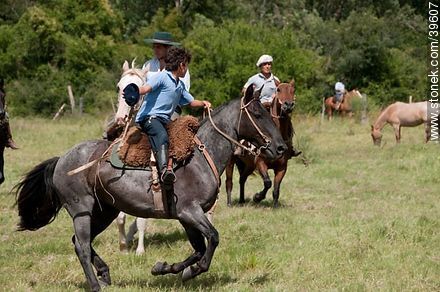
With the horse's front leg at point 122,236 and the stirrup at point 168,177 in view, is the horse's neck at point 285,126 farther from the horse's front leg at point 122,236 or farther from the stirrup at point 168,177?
the stirrup at point 168,177

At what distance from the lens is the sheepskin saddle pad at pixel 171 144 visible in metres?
6.64

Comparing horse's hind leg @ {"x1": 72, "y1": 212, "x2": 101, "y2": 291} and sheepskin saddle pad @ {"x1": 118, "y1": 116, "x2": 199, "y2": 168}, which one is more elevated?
sheepskin saddle pad @ {"x1": 118, "y1": 116, "x2": 199, "y2": 168}

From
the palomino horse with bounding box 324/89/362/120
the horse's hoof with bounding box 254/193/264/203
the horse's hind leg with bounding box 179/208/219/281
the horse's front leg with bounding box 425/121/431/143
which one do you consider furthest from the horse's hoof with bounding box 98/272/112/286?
the palomino horse with bounding box 324/89/362/120

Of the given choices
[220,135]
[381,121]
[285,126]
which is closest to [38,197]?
[220,135]

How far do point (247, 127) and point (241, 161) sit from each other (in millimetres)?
5537

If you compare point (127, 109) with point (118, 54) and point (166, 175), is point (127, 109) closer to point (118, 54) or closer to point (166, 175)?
point (166, 175)

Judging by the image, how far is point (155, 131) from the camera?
6.58 meters

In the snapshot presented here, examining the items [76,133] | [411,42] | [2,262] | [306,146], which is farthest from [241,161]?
[411,42]

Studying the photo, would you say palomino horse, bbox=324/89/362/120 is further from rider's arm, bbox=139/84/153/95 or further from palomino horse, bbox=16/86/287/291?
rider's arm, bbox=139/84/153/95

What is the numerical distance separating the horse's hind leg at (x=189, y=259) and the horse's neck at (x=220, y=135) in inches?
25.8

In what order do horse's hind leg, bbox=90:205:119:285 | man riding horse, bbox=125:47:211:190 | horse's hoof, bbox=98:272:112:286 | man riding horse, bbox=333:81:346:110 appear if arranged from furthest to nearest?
1. man riding horse, bbox=333:81:346:110
2. horse's hind leg, bbox=90:205:119:285
3. horse's hoof, bbox=98:272:112:286
4. man riding horse, bbox=125:47:211:190

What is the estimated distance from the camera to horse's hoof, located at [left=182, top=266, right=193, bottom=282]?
264 inches

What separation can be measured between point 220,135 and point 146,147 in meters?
0.78

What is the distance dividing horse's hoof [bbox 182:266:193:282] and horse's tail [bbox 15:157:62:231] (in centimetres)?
157
